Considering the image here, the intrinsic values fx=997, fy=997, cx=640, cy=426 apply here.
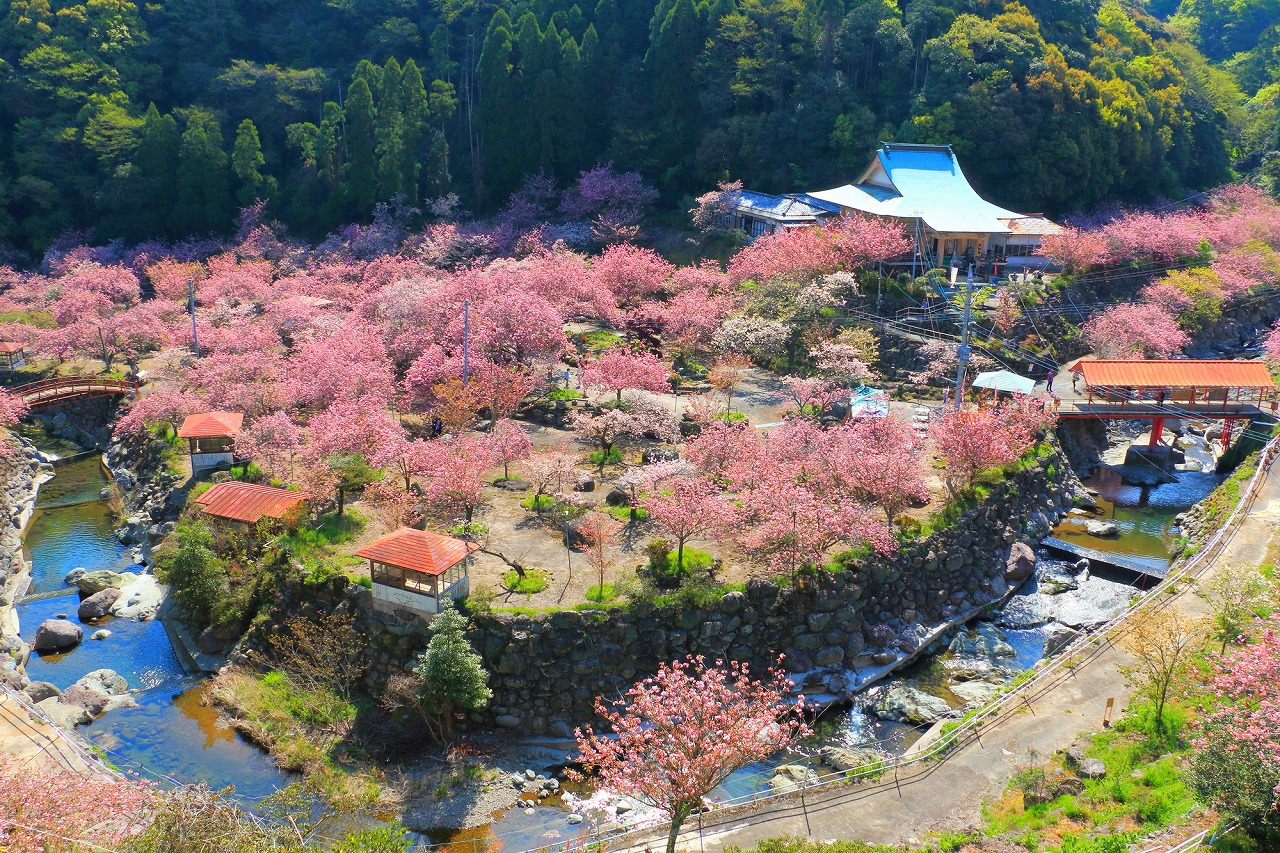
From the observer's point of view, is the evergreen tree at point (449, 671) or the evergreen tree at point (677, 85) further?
the evergreen tree at point (677, 85)

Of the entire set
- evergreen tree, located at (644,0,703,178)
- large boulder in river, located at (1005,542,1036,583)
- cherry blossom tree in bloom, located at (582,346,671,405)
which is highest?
evergreen tree, located at (644,0,703,178)

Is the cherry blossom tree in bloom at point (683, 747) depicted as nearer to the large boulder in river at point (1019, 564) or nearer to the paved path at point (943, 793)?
the paved path at point (943, 793)

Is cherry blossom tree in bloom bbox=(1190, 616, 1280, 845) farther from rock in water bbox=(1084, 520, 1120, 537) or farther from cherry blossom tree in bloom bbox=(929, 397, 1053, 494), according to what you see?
rock in water bbox=(1084, 520, 1120, 537)

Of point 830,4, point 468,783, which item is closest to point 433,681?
point 468,783

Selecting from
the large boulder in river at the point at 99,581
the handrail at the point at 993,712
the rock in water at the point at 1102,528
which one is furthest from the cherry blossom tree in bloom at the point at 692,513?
the large boulder in river at the point at 99,581

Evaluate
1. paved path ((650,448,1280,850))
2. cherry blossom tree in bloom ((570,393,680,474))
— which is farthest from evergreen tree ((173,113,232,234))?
paved path ((650,448,1280,850))

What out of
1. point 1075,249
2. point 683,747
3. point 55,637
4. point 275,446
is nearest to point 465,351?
point 275,446

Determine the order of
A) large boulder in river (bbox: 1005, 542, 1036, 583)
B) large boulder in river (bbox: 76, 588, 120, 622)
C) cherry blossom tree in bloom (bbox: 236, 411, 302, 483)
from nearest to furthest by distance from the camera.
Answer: large boulder in river (bbox: 76, 588, 120, 622), large boulder in river (bbox: 1005, 542, 1036, 583), cherry blossom tree in bloom (bbox: 236, 411, 302, 483)

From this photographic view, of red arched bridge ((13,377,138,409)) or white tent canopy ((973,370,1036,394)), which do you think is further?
red arched bridge ((13,377,138,409))
